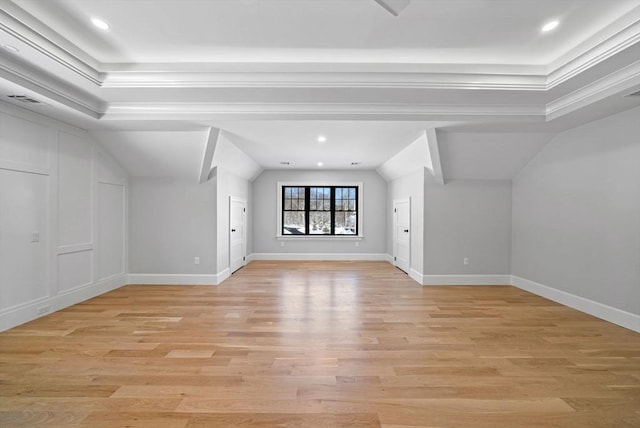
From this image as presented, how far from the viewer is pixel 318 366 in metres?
2.47

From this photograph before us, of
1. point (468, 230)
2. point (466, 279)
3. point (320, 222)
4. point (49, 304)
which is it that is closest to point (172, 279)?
point (49, 304)

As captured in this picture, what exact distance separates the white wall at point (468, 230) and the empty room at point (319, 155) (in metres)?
0.04

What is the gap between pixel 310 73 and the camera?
3.07m

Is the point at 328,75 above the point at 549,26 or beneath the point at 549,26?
beneath

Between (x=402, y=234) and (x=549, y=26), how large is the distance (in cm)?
446

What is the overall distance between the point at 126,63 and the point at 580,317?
607 centimetres

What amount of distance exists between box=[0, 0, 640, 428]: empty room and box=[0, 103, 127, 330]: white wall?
3 centimetres

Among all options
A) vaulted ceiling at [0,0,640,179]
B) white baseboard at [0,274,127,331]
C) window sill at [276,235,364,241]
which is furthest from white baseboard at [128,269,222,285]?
window sill at [276,235,364,241]

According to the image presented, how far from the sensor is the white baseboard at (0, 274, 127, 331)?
323 cm

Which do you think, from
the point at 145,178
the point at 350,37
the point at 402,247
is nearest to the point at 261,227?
the point at 145,178

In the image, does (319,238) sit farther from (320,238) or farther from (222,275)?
(222,275)

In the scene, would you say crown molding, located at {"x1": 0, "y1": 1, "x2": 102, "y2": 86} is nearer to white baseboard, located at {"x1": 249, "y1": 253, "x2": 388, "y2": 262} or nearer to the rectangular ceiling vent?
the rectangular ceiling vent

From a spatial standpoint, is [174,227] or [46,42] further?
[174,227]

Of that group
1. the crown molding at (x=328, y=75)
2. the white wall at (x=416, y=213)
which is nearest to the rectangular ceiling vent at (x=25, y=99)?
the crown molding at (x=328, y=75)
